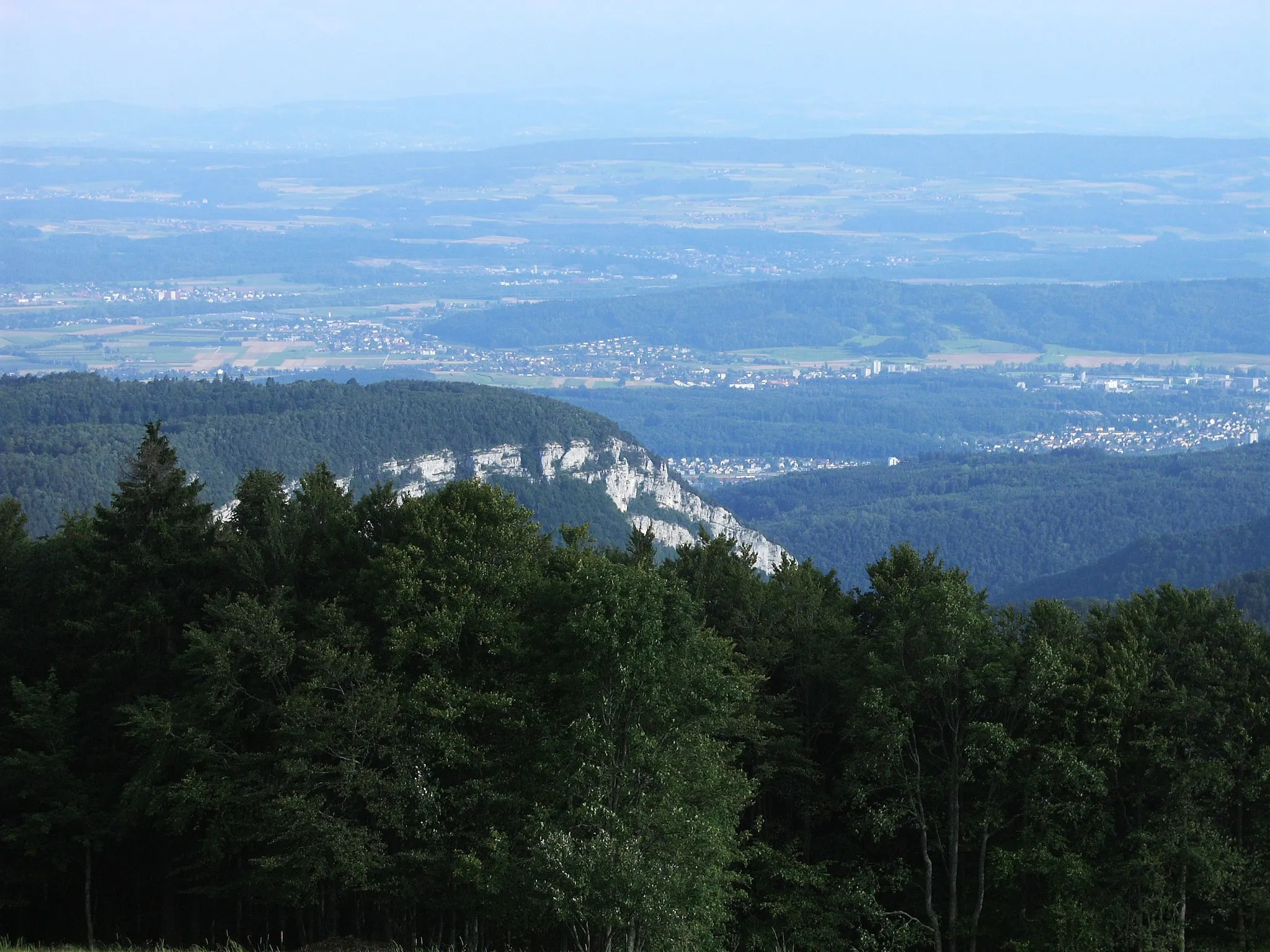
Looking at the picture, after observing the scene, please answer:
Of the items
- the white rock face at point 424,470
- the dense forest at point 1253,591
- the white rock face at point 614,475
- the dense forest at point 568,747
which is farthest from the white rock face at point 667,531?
the dense forest at point 568,747

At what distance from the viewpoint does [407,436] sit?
173750 millimetres

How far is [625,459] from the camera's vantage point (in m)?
179

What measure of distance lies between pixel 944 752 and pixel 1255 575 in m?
77.3

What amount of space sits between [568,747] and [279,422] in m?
142

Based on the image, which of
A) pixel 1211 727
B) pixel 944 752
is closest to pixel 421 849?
pixel 944 752

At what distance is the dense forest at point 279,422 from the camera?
14675cm

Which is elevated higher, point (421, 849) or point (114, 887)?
point (421, 849)

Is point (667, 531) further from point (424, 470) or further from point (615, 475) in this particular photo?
point (424, 470)

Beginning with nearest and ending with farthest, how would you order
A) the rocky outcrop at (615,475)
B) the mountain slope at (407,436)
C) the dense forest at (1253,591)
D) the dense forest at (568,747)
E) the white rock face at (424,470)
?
the dense forest at (568,747), the dense forest at (1253,591), the mountain slope at (407,436), the white rock face at (424,470), the rocky outcrop at (615,475)

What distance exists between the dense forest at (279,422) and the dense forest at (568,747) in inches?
3916

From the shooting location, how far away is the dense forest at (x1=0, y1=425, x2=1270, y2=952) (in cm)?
3055

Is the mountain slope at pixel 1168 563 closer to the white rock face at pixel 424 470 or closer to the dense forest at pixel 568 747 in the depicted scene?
the white rock face at pixel 424 470

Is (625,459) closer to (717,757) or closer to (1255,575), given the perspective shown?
(1255,575)

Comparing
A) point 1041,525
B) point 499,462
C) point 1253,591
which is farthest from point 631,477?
point 1253,591
